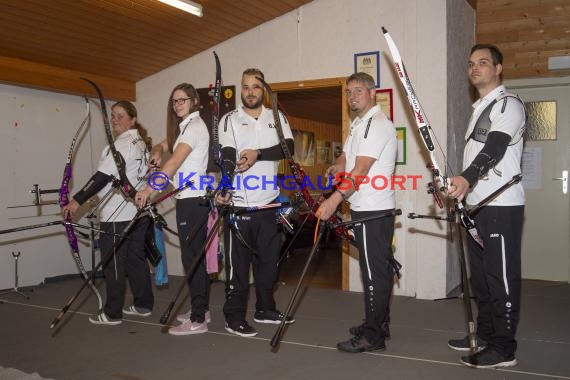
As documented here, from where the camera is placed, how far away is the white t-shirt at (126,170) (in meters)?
3.99

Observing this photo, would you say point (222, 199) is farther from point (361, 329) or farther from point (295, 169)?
point (361, 329)

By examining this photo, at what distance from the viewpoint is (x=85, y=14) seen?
458cm

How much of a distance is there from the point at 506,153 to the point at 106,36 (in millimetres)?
3825

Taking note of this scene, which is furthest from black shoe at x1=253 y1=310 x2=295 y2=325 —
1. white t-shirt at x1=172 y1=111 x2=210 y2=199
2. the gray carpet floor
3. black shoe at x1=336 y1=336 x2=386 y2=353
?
white t-shirt at x1=172 y1=111 x2=210 y2=199

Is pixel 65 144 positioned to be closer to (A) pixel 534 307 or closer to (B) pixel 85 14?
(B) pixel 85 14

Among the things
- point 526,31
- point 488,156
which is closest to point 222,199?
point 488,156

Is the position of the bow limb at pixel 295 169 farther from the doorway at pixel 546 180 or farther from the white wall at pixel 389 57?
the doorway at pixel 546 180

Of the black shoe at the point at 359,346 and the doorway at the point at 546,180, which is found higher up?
the doorway at the point at 546,180

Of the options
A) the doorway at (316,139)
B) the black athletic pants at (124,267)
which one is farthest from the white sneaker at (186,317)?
the doorway at (316,139)

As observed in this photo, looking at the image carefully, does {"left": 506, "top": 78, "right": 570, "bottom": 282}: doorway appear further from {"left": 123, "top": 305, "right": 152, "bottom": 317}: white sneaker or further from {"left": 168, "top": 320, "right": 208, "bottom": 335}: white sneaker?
{"left": 123, "top": 305, "right": 152, "bottom": 317}: white sneaker

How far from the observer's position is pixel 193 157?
11.9ft

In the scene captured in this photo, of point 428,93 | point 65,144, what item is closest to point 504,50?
point 428,93

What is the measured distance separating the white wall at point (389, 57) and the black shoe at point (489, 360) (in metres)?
1.91

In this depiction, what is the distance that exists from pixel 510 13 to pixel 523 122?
10.2 ft
